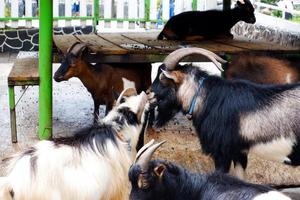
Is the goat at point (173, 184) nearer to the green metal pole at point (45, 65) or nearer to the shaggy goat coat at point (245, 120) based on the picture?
the shaggy goat coat at point (245, 120)

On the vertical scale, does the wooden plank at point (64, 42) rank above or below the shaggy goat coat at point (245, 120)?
above

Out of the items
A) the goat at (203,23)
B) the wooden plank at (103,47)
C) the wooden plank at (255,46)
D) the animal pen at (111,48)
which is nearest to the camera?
the animal pen at (111,48)

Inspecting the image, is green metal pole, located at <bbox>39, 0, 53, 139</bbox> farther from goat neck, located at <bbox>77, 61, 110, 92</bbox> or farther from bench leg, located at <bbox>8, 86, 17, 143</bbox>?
goat neck, located at <bbox>77, 61, 110, 92</bbox>

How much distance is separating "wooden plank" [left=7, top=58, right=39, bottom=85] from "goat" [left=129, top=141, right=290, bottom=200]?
3.06 m

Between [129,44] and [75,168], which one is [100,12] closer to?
[129,44]

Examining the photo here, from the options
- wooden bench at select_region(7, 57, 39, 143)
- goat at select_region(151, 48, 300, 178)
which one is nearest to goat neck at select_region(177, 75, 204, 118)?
goat at select_region(151, 48, 300, 178)

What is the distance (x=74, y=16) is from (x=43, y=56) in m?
8.00

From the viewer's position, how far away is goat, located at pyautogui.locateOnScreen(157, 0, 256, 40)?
8375mm

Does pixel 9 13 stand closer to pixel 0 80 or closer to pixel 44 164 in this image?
pixel 0 80

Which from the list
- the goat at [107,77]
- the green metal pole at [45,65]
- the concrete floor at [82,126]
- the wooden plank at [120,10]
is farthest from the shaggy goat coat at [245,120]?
the wooden plank at [120,10]

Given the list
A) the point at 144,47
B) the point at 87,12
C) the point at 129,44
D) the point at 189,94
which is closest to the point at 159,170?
the point at 189,94

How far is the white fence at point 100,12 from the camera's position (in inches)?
531

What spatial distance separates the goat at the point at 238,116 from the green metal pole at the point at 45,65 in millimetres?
1413

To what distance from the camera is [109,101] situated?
23.8 feet
